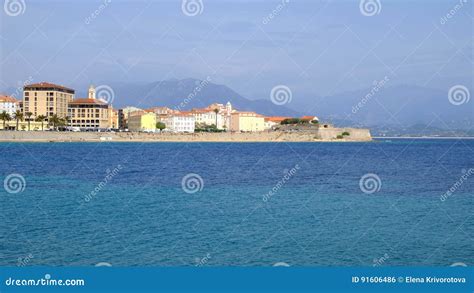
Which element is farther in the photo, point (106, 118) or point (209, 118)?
point (209, 118)

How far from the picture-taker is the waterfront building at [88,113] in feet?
300

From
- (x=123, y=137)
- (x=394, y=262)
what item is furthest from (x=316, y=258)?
(x=123, y=137)

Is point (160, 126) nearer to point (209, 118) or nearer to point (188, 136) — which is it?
point (188, 136)

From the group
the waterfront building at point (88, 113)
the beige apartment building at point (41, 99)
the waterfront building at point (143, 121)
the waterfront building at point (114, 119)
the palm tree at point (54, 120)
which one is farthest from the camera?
the waterfront building at point (114, 119)

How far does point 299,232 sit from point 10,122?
7748 centimetres

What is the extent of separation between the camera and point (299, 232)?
12.6 meters

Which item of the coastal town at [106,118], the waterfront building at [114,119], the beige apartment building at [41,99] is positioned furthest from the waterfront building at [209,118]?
the beige apartment building at [41,99]

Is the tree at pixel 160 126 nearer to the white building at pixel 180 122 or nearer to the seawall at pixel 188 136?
the white building at pixel 180 122

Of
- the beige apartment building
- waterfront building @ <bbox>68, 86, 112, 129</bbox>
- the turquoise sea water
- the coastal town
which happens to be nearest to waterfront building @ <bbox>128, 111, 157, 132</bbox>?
the coastal town

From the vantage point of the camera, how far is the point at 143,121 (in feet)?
307

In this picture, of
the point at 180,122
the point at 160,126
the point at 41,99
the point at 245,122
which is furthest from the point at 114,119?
the point at 245,122

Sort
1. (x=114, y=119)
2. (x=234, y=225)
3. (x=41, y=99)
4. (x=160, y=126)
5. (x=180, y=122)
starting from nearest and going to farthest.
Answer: (x=234, y=225) → (x=41, y=99) → (x=160, y=126) → (x=180, y=122) → (x=114, y=119)

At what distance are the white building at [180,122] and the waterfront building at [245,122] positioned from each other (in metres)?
9.39

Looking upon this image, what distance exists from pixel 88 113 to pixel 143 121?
8.39 metres
